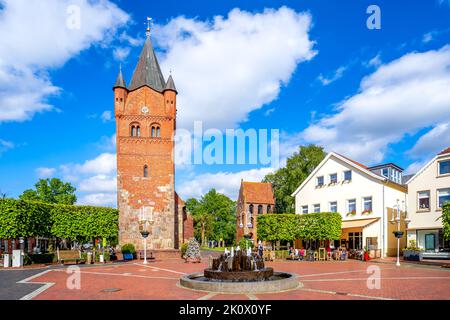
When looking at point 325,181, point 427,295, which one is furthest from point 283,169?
point 427,295

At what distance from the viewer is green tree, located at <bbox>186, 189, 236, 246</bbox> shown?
294 feet

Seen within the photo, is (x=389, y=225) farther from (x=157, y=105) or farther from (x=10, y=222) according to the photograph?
(x=10, y=222)

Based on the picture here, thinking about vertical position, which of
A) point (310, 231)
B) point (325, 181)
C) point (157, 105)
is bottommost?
point (310, 231)

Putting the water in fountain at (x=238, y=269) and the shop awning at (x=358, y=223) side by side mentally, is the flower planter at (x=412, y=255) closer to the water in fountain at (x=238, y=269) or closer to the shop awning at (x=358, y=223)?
the shop awning at (x=358, y=223)

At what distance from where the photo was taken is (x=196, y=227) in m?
90.1

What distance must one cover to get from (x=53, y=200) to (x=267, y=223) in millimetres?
59634

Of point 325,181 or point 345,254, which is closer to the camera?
point 345,254

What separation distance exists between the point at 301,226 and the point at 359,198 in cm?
694

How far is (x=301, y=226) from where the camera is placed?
1407 inches

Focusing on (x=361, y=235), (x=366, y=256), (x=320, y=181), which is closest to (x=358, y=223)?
(x=361, y=235)

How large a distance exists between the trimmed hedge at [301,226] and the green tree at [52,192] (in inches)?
2191

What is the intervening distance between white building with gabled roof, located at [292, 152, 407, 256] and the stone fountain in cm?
2122

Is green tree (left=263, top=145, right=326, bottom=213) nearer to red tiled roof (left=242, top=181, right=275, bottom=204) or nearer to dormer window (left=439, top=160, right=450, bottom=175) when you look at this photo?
red tiled roof (left=242, top=181, right=275, bottom=204)

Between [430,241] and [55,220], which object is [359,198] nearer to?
[430,241]
